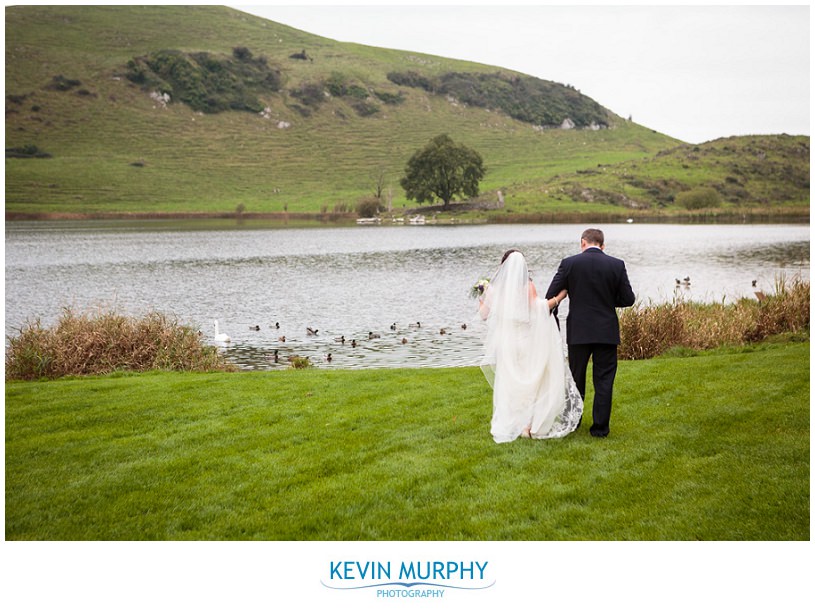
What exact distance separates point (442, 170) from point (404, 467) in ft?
373

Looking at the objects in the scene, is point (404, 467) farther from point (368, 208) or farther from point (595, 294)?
point (368, 208)

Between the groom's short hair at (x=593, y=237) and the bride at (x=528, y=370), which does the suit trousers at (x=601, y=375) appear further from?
the groom's short hair at (x=593, y=237)

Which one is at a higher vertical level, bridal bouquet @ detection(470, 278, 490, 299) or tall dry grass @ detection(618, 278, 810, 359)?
bridal bouquet @ detection(470, 278, 490, 299)

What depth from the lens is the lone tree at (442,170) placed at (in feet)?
389

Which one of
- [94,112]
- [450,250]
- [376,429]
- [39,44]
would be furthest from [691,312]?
[39,44]

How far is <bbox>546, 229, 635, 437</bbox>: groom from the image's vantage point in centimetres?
947

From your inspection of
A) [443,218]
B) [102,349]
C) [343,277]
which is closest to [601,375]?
[102,349]

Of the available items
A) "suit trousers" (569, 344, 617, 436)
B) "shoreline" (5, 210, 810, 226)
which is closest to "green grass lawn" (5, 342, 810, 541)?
"suit trousers" (569, 344, 617, 436)

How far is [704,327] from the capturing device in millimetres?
20219

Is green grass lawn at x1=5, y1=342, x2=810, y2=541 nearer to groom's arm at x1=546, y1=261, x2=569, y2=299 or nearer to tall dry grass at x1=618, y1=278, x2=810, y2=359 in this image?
groom's arm at x1=546, y1=261, x2=569, y2=299

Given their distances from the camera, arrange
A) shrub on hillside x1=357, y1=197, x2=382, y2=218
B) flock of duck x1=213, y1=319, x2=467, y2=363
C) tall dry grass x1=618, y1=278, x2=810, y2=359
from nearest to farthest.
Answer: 1. tall dry grass x1=618, y1=278, x2=810, y2=359
2. flock of duck x1=213, y1=319, x2=467, y2=363
3. shrub on hillside x1=357, y1=197, x2=382, y2=218

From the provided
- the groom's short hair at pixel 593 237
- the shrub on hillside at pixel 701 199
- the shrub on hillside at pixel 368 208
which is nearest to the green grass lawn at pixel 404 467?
the groom's short hair at pixel 593 237

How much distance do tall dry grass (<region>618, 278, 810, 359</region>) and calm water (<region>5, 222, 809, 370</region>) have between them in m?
1.39
